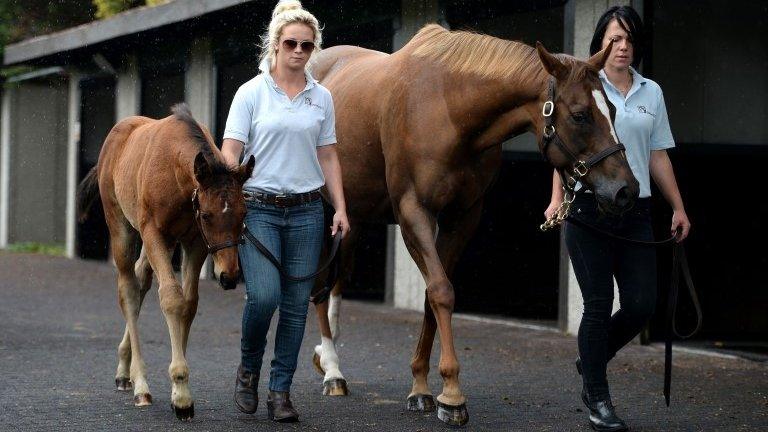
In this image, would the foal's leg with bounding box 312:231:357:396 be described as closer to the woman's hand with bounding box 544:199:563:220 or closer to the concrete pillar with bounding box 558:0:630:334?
the woman's hand with bounding box 544:199:563:220

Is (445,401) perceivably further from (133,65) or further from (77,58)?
(77,58)

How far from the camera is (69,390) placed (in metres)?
7.98

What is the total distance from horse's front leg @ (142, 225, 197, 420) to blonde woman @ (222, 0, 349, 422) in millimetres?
307

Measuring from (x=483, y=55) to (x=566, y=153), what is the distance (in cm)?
90

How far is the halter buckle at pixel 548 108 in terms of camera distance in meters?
6.49

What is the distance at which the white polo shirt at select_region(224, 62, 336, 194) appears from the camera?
6.58 meters

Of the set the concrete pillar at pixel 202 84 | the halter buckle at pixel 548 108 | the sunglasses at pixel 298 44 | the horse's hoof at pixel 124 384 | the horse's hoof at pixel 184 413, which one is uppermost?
the concrete pillar at pixel 202 84

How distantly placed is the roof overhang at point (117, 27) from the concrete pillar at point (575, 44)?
195 inches

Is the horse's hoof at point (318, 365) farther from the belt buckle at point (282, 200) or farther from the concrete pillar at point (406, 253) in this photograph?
the concrete pillar at point (406, 253)

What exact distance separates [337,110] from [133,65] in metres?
13.2

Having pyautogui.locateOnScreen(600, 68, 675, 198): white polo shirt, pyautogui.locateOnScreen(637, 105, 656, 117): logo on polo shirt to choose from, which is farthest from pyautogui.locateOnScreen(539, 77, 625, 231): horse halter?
pyautogui.locateOnScreen(637, 105, 656, 117): logo on polo shirt

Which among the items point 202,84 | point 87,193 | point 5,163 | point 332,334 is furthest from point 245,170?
point 5,163

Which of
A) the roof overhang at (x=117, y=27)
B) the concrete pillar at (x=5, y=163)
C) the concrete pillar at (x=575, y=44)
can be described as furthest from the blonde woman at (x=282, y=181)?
the concrete pillar at (x=5, y=163)

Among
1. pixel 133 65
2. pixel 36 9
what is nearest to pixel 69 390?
pixel 133 65
